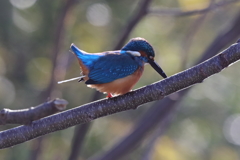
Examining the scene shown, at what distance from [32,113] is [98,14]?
4.02m

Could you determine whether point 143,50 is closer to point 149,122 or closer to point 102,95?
point 149,122

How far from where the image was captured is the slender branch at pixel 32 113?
2365 mm

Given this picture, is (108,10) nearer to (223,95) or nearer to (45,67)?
(45,67)

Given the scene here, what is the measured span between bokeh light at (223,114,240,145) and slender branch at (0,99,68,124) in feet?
13.7

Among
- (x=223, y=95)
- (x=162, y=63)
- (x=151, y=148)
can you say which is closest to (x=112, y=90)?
(x=151, y=148)

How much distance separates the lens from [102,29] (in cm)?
625

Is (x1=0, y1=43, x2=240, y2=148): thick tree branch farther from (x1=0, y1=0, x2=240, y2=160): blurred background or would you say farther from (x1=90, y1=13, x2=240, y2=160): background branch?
(x1=0, y1=0, x2=240, y2=160): blurred background

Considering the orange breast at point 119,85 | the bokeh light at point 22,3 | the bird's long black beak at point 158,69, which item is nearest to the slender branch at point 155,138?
the bird's long black beak at point 158,69

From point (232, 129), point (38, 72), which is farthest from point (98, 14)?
point (232, 129)

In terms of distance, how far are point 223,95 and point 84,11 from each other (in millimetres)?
2482

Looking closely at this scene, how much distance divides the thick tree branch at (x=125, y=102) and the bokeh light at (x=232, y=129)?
3712 millimetres

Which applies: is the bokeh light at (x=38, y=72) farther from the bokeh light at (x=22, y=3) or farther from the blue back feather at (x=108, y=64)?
the blue back feather at (x=108, y=64)

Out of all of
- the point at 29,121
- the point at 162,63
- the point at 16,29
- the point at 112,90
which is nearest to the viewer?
the point at 29,121

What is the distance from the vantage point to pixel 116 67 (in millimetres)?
3461
